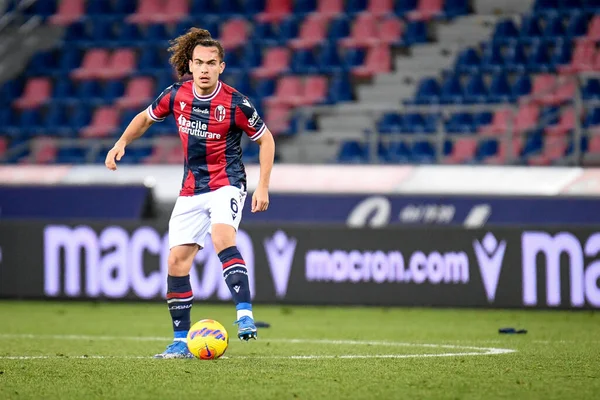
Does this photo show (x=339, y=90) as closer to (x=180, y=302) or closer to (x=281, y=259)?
(x=281, y=259)

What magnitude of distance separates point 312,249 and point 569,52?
6188mm

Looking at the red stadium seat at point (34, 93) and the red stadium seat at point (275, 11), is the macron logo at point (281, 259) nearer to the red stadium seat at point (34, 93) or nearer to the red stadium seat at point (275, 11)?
the red stadium seat at point (275, 11)

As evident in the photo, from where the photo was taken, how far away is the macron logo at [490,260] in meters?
12.1

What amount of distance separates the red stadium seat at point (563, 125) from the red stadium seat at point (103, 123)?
286 inches

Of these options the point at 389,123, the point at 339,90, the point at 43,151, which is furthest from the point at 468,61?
the point at 43,151

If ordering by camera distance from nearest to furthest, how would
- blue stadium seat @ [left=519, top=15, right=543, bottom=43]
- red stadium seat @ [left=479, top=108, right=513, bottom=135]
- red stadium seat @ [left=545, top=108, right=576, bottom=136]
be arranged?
red stadium seat @ [left=545, top=108, right=576, bottom=136]
red stadium seat @ [left=479, top=108, right=513, bottom=135]
blue stadium seat @ [left=519, top=15, right=543, bottom=43]

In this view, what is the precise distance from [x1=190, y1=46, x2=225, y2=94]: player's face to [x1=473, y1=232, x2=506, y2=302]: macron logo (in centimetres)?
590

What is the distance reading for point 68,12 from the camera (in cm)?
2058

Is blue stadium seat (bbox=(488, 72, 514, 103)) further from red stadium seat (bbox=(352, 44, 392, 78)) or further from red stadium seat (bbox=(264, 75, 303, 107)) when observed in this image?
red stadium seat (bbox=(264, 75, 303, 107))

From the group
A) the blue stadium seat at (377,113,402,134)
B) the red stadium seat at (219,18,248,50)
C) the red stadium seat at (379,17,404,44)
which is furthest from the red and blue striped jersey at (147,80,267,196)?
the red stadium seat at (219,18,248,50)

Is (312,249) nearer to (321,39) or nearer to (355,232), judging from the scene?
(355,232)

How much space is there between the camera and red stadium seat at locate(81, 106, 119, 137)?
18.6 meters

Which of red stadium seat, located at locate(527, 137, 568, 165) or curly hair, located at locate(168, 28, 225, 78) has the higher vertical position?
curly hair, located at locate(168, 28, 225, 78)

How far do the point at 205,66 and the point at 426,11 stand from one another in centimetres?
1205
